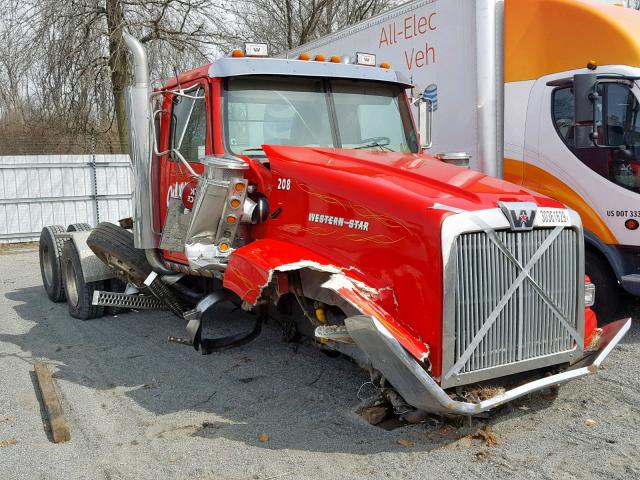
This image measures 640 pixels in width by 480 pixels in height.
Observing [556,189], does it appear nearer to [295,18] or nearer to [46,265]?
[46,265]

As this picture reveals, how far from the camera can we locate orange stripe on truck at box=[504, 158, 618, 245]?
6090 millimetres

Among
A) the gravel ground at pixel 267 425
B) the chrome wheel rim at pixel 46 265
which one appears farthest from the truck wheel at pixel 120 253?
the chrome wheel rim at pixel 46 265

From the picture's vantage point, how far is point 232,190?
183 inches

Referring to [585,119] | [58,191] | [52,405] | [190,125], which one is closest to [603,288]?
[585,119]

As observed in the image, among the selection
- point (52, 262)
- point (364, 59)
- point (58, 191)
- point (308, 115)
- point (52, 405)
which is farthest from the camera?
point (58, 191)

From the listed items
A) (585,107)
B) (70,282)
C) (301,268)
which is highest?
(585,107)

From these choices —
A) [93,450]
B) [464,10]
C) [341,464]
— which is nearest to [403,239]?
[341,464]

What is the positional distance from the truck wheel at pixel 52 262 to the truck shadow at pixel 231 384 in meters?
0.99

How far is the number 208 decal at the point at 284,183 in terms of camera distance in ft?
15.1

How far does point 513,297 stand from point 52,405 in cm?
333

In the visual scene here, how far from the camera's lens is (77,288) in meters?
7.42

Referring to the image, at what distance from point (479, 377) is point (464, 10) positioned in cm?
495

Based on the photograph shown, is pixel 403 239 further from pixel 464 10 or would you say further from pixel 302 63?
pixel 464 10

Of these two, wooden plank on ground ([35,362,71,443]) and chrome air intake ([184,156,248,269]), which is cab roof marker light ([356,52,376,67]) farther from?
wooden plank on ground ([35,362,71,443])
